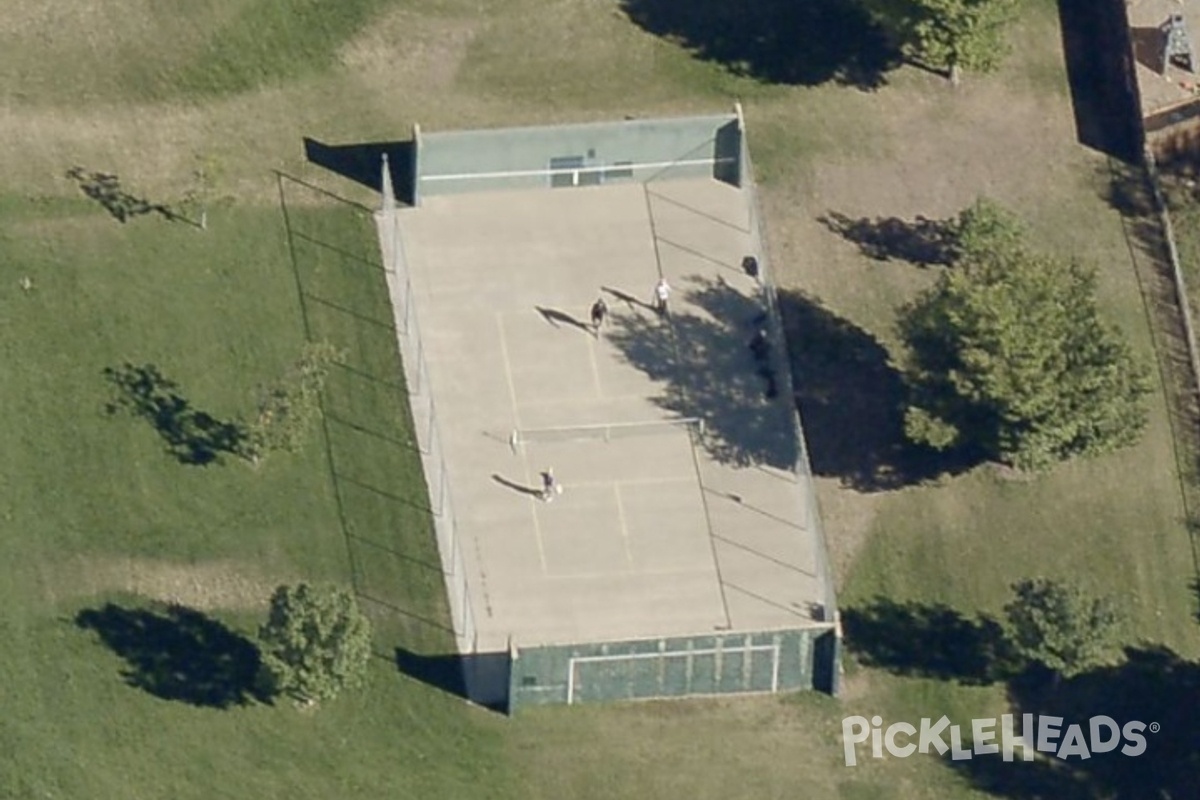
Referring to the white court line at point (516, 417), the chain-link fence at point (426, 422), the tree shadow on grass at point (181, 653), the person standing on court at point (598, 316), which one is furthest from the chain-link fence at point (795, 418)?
the tree shadow on grass at point (181, 653)

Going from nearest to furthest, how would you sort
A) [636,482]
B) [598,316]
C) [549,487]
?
1. [549,487]
2. [636,482]
3. [598,316]

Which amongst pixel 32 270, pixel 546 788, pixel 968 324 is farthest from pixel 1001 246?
pixel 32 270

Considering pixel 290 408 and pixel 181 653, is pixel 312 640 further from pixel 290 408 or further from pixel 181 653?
pixel 290 408

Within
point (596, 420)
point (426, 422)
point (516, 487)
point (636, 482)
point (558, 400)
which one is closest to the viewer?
point (516, 487)

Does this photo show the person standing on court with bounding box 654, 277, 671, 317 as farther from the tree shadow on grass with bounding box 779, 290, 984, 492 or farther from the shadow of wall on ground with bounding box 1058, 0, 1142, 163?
the shadow of wall on ground with bounding box 1058, 0, 1142, 163

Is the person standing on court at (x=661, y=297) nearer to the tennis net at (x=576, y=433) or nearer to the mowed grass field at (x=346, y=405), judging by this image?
the mowed grass field at (x=346, y=405)

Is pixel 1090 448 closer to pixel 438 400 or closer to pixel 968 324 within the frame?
pixel 968 324

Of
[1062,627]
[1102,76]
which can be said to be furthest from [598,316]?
[1102,76]

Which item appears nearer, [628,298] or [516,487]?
[516,487]
